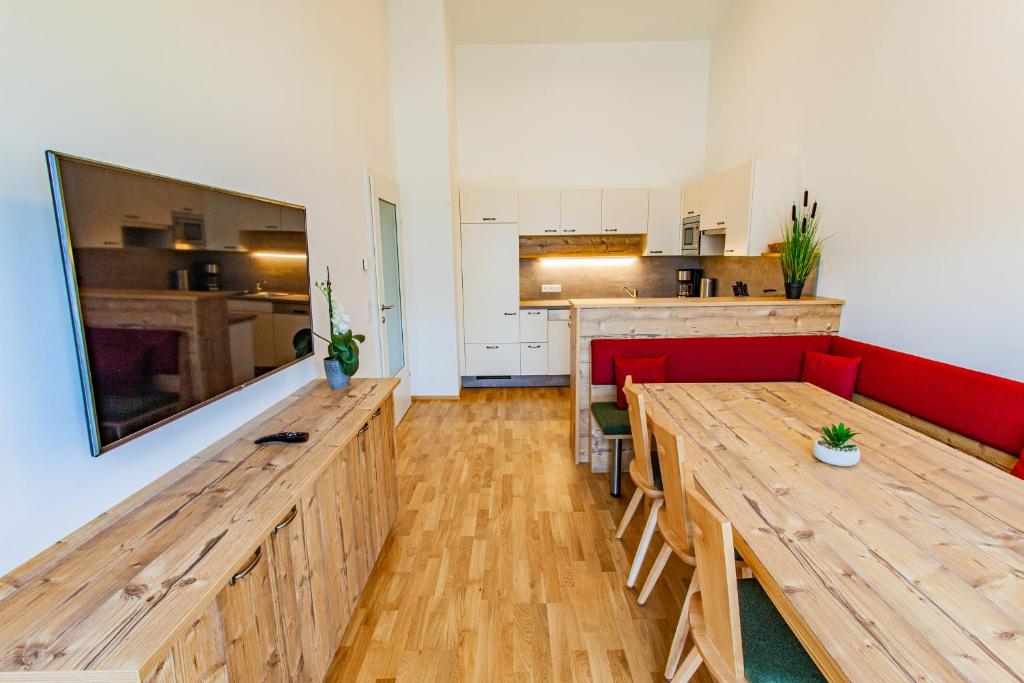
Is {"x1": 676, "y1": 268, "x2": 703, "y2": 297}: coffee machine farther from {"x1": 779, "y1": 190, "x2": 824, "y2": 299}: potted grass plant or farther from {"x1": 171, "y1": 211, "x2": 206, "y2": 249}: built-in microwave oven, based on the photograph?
{"x1": 171, "y1": 211, "x2": 206, "y2": 249}: built-in microwave oven

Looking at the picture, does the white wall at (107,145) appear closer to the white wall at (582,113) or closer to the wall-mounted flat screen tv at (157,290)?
the wall-mounted flat screen tv at (157,290)

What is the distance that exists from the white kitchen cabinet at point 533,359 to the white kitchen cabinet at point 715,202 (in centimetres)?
213

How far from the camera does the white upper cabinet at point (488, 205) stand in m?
5.22

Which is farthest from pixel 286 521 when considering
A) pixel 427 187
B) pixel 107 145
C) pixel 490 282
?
pixel 490 282

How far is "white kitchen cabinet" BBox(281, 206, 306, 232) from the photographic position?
2.25 meters

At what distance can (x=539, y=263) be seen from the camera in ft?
19.5

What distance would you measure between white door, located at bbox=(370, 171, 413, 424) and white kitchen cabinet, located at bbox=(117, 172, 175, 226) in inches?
97.6

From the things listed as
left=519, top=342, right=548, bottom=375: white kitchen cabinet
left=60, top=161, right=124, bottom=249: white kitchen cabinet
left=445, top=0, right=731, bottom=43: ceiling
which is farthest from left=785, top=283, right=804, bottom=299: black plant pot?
left=60, top=161, right=124, bottom=249: white kitchen cabinet

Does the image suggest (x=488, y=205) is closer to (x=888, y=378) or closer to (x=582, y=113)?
(x=582, y=113)

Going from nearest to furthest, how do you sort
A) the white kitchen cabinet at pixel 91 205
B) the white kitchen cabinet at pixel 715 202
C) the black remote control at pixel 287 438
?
the white kitchen cabinet at pixel 91 205, the black remote control at pixel 287 438, the white kitchen cabinet at pixel 715 202

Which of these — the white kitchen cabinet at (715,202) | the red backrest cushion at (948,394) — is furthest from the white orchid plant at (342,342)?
the white kitchen cabinet at (715,202)

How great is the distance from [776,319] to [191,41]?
11.9 ft

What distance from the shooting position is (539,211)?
547cm

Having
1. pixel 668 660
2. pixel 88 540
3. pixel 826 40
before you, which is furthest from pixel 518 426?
pixel 826 40
